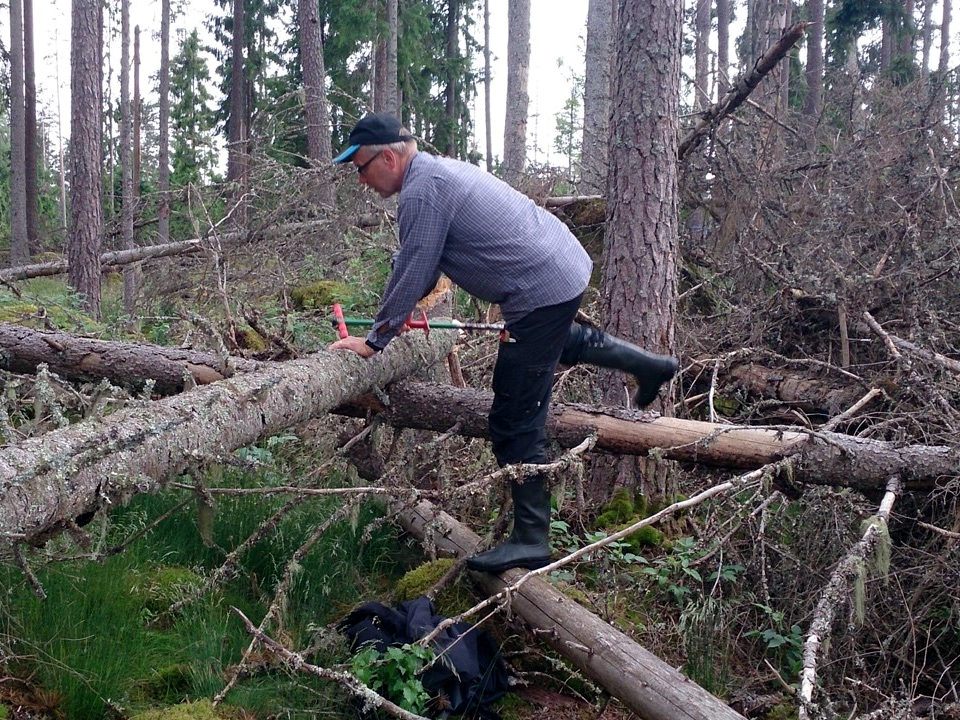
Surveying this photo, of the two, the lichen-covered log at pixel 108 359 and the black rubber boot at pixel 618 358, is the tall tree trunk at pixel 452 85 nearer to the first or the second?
the lichen-covered log at pixel 108 359

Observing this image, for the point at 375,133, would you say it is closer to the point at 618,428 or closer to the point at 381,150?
the point at 381,150

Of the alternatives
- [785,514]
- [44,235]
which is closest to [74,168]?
[785,514]

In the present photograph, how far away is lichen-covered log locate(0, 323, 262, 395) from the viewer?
4.25m

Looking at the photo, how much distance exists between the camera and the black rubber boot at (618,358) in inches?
159

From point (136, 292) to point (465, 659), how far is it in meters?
5.67

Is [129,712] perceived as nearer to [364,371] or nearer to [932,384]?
[364,371]

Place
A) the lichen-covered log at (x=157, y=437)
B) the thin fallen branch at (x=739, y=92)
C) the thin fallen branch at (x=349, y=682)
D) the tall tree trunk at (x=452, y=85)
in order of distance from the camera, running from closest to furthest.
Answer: the lichen-covered log at (x=157, y=437), the thin fallen branch at (x=349, y=682), the thin fallen branch at (x=739, y=92), the tall tree trunk at (x=452, y=85)

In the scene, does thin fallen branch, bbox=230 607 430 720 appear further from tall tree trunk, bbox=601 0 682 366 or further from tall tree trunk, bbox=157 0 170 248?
tall tree trunk, bbox=157 0 170 248

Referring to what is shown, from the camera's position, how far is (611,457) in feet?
16.4

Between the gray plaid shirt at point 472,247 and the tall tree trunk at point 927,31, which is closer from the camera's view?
the gray plaid shirt at point 472,247

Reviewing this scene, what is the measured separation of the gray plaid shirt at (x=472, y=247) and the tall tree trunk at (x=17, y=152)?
54.9 ft

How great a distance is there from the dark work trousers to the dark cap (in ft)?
3.09

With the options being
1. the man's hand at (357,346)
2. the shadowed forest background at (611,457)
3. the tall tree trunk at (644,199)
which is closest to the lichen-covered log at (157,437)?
the shadowed forest background at (611,457)

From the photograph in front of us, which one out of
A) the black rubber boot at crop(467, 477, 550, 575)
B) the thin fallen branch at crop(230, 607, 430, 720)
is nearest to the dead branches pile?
the black rubber boot at crop(467, 477, 550, 575)
